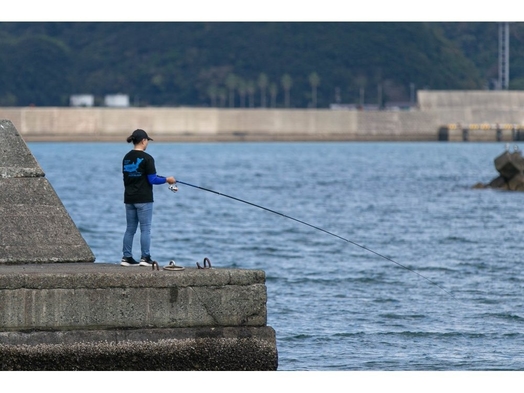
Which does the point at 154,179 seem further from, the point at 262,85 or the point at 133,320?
the point at 262,85

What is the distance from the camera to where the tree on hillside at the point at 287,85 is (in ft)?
571

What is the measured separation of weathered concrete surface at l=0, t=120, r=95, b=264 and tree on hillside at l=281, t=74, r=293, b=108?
164452 mm

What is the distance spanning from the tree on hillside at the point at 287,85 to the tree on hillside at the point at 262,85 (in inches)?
95.9

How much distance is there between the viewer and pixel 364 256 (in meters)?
21.8

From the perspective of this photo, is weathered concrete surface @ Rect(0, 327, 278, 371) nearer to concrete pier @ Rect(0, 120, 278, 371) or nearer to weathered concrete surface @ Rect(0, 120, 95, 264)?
concrete pier @ Rect(0, 120, 278, 371)

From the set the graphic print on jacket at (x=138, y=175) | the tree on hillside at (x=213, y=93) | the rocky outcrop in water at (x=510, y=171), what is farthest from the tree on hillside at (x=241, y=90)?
the graphic print on jacket at (x=138, y=175)

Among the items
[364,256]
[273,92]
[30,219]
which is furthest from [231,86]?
[30,219]

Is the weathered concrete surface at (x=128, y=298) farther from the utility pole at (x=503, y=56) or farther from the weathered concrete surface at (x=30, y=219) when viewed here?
the utility pole at (x=503, y=56)

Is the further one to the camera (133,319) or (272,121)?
(272,121)

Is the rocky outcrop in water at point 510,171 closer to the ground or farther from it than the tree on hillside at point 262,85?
closer to the ground

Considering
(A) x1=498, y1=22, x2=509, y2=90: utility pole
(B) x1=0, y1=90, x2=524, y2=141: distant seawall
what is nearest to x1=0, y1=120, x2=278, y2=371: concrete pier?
(B) x1=0, y1=90, x2=524, y2=141: distant seawall

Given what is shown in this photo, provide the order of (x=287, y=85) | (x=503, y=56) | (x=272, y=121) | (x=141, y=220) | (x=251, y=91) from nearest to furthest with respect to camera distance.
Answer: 1. (x=141, y=220)
2. (x=272, y=121)
3. (x=503, y=56)
4. (x=251, y=91)
5. (x=287, y=85)

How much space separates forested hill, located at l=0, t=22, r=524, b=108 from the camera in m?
179

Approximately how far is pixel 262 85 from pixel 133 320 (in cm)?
16519
